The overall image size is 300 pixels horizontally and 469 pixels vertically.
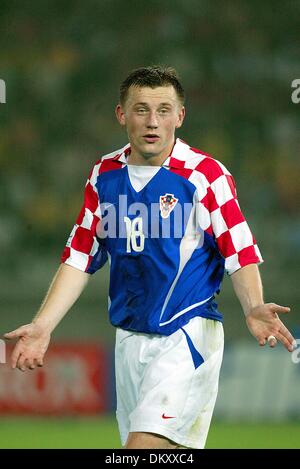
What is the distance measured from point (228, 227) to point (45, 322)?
2.85 feet

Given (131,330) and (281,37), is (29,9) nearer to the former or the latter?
(281,37)

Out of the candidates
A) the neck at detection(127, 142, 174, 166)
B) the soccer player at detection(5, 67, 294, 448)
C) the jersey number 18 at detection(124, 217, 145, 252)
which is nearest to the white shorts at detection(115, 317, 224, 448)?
the soccer player at detection(5, 67, 294, 448)

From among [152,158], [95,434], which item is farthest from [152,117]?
[95,434]

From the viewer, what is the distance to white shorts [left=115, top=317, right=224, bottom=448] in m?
4.18

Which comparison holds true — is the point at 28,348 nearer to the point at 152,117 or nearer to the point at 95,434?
the point at 152,117

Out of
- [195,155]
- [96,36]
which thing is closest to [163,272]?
[195,155]

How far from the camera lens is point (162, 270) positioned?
4348mm

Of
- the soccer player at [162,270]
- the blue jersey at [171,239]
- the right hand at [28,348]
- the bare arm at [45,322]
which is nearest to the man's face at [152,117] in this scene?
the soccer player at [162,270]

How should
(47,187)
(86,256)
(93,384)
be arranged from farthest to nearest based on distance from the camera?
(47,187), (93,384), (86,256)

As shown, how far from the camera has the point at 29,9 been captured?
11391mm

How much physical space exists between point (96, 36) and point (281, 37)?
2.05 meters

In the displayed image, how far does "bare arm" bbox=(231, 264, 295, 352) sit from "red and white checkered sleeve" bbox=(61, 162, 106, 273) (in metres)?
0.69

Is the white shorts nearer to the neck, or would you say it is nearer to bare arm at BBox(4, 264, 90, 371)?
bare arm at BBox(4, 264, 90, 371)

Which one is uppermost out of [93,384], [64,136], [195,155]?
[64,136]
